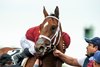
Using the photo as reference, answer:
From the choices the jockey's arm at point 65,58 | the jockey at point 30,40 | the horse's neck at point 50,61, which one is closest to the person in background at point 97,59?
the jockey's arm at point 65,58

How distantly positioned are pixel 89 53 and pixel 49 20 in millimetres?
1401

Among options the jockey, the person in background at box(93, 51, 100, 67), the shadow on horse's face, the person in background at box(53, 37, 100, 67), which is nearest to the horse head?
the shadow on horse's face

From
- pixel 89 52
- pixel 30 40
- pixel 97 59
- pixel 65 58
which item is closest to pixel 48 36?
pixel 65 58

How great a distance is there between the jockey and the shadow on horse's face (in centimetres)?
45

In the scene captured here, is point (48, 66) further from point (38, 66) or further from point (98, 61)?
point (98, 61)

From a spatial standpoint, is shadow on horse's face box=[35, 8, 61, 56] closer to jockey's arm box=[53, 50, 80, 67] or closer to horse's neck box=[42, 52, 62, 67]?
jockey's arm box=[53, 50, 80, 67]

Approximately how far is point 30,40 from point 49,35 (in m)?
1.25

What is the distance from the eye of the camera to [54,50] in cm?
995

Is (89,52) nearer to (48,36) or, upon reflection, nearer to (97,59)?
(97,59)

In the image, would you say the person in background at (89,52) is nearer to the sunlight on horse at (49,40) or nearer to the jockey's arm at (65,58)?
the jockey's arm at (65,58)

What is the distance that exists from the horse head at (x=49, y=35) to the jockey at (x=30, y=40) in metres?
0.39

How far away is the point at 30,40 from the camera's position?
1102 centimetres

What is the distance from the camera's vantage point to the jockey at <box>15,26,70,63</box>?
10.5 meters

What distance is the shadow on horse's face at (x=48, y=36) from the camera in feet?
31.7
